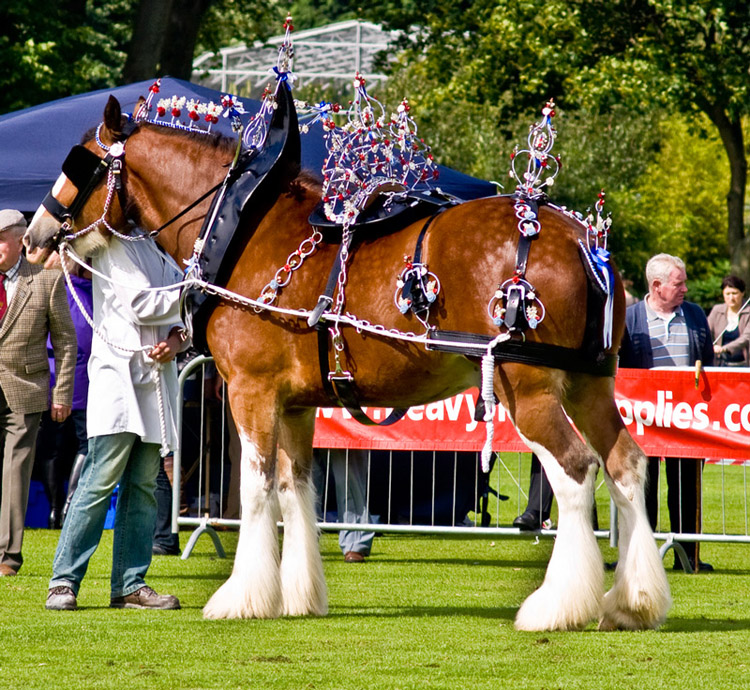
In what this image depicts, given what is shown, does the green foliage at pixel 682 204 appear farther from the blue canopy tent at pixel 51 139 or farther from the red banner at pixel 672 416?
the red banner at pixel 672 416

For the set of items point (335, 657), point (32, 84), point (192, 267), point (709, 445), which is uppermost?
point (32, 84)

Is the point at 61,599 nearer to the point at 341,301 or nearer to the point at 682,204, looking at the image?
the point at 341,301

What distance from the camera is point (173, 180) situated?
22.8 feet

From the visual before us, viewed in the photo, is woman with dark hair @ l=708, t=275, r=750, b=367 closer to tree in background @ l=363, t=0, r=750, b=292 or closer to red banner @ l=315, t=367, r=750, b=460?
red banner @ l=315, t=367, r=750, b=460

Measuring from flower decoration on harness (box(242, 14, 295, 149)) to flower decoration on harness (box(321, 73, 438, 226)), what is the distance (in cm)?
27

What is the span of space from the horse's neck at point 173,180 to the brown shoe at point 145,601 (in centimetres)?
183

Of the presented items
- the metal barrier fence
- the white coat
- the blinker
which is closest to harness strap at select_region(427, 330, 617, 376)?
the white coat

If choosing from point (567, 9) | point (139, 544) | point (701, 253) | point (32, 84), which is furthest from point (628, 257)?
point (139, 544)

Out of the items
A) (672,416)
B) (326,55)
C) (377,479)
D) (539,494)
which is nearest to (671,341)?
(672,416)

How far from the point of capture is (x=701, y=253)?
44688mm

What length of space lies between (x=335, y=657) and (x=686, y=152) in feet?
130

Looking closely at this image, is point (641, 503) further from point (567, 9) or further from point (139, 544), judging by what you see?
point (567, 9)

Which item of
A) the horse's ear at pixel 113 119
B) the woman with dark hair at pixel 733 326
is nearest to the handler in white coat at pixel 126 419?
the horse's ear at pixel 113 119

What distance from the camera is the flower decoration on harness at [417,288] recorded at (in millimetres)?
6223
